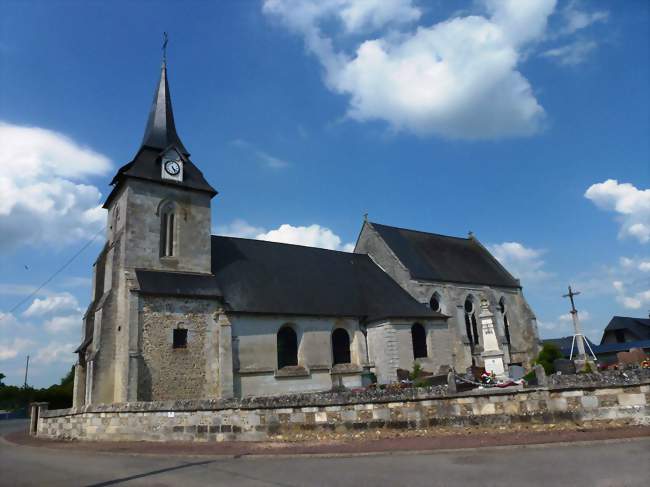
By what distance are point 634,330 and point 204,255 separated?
5436 centimetres

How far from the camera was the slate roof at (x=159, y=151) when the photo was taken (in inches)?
910

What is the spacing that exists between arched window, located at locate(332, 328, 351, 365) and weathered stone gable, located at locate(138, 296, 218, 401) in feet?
21.7

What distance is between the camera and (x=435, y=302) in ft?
100

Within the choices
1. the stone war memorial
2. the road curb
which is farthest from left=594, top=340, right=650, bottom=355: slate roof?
the road curb

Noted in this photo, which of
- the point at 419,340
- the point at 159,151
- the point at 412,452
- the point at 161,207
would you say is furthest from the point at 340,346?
the point at 412,452

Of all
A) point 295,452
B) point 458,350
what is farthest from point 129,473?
point 458,350

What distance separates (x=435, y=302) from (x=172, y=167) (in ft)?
59.2

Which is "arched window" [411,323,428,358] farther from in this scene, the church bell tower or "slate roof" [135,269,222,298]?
the church bell tower

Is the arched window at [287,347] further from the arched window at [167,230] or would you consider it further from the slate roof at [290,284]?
the arched window at [167,230]

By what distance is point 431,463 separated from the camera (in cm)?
745

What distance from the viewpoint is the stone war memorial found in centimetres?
1454

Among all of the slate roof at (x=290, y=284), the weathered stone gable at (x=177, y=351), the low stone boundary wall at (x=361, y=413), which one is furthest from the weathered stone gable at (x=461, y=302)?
the low stone boundary wall at (x=361, y=413)

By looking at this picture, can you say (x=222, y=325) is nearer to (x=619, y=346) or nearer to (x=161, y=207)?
(x=161, y=207)

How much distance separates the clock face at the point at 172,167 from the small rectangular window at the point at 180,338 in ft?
26.4
